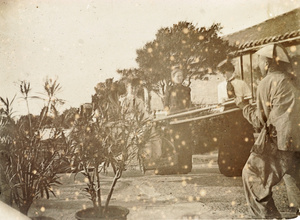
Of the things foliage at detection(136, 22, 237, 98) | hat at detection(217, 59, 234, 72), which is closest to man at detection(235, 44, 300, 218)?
hat at detection(217, 59, 234, 72)

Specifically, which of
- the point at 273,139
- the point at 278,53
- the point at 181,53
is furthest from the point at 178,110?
the point at 278,53

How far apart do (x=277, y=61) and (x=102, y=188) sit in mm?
1687

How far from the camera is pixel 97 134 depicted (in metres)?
2.45

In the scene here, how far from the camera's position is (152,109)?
8.13ft

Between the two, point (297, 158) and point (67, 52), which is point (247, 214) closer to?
point (297, 158)

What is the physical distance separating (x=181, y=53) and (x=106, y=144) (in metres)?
0.93

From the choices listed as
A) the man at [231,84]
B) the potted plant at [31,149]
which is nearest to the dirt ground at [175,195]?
the potted plant at [31,149]

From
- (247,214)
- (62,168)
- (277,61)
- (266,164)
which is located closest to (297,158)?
(266,164)

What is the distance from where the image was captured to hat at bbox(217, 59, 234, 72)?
2.42 meters

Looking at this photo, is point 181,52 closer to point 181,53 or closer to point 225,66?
point 181,53

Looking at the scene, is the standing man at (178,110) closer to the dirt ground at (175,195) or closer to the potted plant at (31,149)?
the dirt ground at (175,195)

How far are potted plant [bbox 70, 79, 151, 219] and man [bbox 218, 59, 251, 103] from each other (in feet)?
2.19

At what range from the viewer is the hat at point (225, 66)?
242cm

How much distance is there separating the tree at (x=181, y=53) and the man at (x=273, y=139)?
1.18 ft
